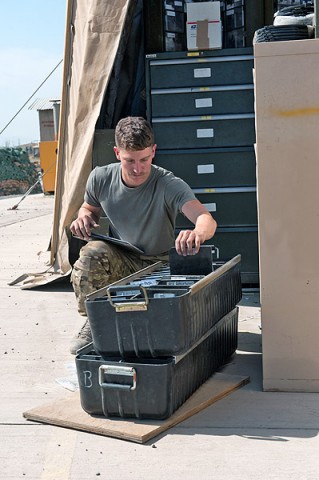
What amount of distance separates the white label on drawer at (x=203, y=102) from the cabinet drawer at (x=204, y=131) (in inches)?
3.7

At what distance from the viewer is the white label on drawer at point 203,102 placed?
19.0 ft

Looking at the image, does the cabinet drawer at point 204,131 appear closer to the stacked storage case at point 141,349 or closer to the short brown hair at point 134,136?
the short brown hair at point 134,136

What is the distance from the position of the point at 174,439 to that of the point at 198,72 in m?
3.45

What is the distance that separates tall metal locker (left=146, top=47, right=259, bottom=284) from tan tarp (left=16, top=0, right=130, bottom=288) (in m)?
0.39

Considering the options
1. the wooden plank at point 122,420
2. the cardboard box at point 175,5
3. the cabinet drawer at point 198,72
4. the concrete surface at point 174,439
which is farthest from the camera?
the cardboard box at point 175,5

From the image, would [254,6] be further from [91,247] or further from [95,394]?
[95,394]

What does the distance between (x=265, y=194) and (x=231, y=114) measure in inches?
95.5

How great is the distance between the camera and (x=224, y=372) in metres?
3.85

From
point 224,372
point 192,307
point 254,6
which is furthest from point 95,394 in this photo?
point 254,6

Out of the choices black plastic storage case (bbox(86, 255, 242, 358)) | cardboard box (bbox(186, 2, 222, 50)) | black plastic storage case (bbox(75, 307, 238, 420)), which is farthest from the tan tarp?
black plastic storage case (bbox(75, 307, 238, 420))

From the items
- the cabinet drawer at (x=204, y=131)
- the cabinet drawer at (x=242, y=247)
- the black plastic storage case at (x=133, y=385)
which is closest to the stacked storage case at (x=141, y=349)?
the black plastic storage case at (x=133, y=385)

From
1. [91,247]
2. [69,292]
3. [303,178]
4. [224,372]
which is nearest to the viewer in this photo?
[303,178]

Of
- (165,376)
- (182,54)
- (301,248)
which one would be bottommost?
(165,376)


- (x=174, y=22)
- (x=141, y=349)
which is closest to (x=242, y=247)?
(x=174, y=22)
